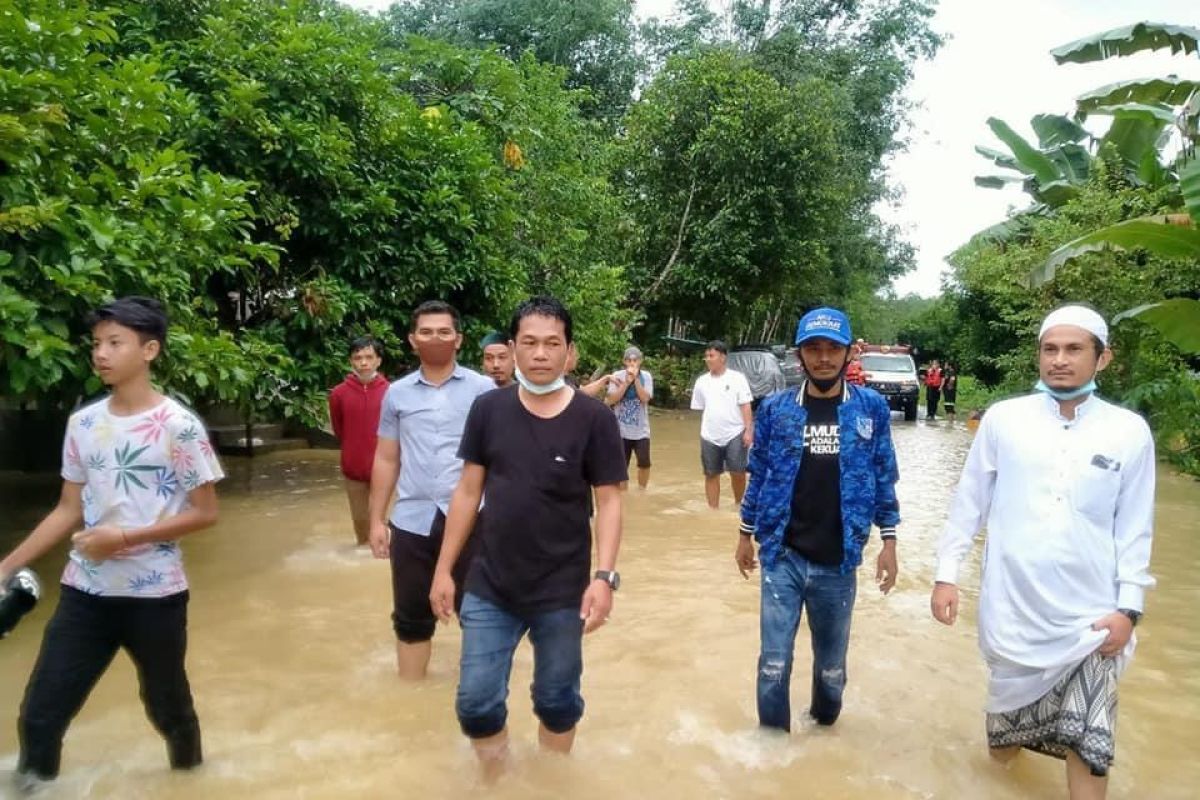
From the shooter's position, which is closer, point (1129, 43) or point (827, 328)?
point (827, 328)

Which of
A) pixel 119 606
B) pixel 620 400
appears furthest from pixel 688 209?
pixel 119 606

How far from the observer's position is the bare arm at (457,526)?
3672 mm

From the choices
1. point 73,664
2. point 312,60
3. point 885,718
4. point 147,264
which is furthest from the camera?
point 312,60

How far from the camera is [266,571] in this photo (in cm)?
761

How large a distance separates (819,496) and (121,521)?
2620 mm

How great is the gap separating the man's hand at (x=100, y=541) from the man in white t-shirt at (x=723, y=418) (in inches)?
275

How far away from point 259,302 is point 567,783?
8.59 m

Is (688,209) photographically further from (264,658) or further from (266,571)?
(264,658)

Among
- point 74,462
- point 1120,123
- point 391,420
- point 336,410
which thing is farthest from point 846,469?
point 1120,123

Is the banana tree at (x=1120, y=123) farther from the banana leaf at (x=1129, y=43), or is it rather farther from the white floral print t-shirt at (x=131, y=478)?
the white floral print t-shirt at (x=131, y=478)

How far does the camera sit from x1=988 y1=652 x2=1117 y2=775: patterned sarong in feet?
11.1

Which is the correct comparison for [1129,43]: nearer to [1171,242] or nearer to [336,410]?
[1171,242]

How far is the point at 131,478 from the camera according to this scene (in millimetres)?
3393

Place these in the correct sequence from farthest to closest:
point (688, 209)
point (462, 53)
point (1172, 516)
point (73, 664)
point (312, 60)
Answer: point (688, 209) → point (462, 53) → point (1172, 516) → point (312, 60) → point (73, 664)
